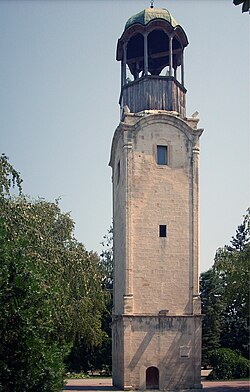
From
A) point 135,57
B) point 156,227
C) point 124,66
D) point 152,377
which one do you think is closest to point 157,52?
point 135,57

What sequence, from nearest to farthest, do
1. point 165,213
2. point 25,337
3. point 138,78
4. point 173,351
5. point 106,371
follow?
point 25,337 → point 173,351 → point 165,213 → point 138,78 → point 106,371

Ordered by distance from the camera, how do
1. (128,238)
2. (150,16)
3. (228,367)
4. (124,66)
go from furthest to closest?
(228,367), (124,66), (150,16), (128,238)

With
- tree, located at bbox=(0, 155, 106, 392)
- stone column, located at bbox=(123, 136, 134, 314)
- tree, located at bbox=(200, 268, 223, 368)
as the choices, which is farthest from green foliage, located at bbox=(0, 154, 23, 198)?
tree, located at bbox=(200, 268, 223, 368)

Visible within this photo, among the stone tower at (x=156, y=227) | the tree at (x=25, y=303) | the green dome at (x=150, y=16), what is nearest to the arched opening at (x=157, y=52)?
the stone tower at (x=156, y=227)

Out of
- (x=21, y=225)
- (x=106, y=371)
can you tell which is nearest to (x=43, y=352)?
(x=21, y=225)

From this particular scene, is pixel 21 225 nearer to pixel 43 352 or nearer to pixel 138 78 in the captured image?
pixel 43 352

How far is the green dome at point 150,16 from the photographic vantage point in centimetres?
2769

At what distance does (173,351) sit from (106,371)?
648 inches

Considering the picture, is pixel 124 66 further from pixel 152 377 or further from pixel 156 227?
pixel 152 377

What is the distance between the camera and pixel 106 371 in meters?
39.8

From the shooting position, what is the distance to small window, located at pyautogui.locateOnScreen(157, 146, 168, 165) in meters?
26.8

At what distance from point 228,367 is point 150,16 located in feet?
59.5

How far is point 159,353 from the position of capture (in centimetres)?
2445

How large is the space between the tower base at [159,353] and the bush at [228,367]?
20.0ft
